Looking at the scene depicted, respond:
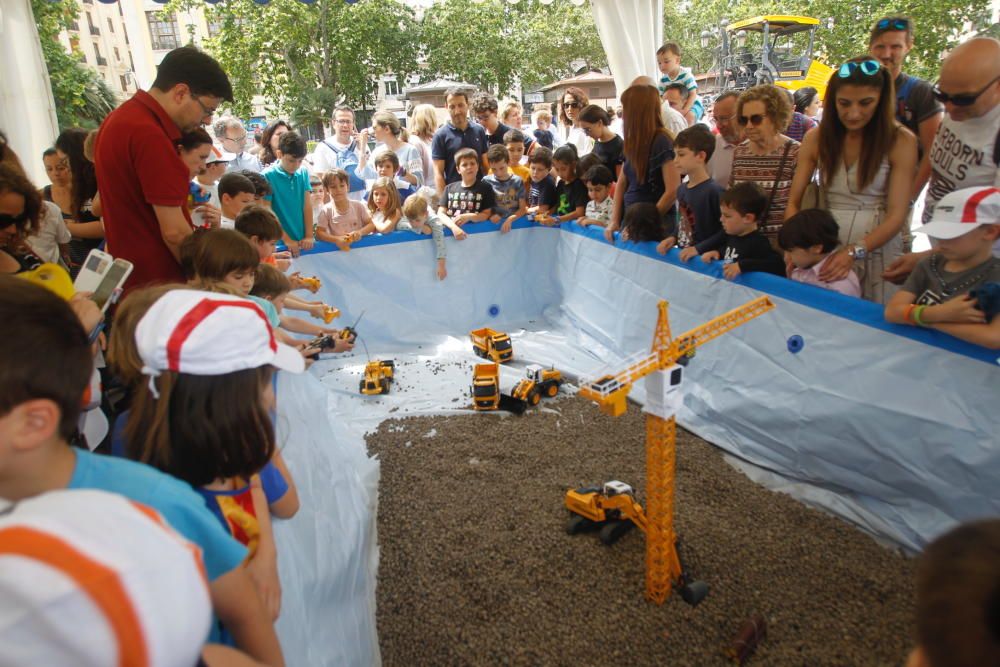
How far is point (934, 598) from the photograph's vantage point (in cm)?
68

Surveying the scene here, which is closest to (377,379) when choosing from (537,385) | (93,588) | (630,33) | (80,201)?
A: (537,385)

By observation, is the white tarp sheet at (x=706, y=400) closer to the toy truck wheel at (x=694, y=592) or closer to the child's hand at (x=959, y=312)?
the child's hand at (x=959, y=312)

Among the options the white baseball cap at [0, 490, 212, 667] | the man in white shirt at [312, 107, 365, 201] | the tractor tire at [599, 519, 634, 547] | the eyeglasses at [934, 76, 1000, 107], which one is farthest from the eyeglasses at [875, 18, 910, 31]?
the man in white shirt at [312, 107, 365, 201]

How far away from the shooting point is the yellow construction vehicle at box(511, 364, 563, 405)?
3959 millimetres

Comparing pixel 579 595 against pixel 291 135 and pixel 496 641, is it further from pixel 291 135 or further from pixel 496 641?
pixel 291 135

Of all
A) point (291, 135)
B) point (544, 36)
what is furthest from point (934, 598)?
point (544, 36)

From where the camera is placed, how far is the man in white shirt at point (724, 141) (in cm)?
399

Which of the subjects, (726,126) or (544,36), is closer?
(726,126)

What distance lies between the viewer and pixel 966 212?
2072 mm

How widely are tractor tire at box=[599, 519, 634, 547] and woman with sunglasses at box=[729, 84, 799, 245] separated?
1823 millimetres

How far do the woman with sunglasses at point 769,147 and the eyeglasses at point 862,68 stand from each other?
1.78ft

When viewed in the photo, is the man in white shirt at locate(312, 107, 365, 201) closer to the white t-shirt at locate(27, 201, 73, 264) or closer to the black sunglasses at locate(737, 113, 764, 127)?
the white t-shirt at locate(27, 201, 73, 264)

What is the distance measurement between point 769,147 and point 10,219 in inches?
143

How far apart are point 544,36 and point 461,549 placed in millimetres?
35756
